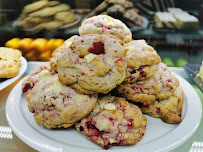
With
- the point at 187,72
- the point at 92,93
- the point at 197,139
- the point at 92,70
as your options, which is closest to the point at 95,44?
the point at 92,70

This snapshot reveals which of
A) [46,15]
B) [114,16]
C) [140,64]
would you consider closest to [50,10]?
[46,15]

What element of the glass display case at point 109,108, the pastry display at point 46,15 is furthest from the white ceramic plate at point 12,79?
the pastry display at point 46,15

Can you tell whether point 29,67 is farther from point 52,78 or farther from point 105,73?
point 105,73

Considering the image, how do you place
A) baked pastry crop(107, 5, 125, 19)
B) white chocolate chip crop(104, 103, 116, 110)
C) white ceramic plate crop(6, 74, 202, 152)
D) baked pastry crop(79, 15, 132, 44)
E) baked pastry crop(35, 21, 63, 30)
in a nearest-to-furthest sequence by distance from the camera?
white ceramic plate crop(6, 74, 202, 152) → white chocolate chip crop(104, 103, 116, 110) → baked pastry crop(79, 15, 132, 44) → baked pastry crop(107, 5, 125, 19) → baked pastry crop(35, 21, 63, 30)

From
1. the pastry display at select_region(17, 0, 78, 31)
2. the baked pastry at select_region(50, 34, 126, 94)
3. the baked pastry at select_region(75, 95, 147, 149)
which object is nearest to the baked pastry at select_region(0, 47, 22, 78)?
the pastry display at select_region(17, 0, 78, 31)

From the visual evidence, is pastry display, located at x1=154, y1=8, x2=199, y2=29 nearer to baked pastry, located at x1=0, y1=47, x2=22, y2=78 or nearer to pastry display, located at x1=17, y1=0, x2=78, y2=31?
pastry display, located at x1=17, y1=0, x2=78, y2=31

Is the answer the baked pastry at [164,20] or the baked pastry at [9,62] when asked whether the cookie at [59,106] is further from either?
the baked pastry at [164,20]

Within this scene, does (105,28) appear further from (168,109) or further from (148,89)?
(168,109)
